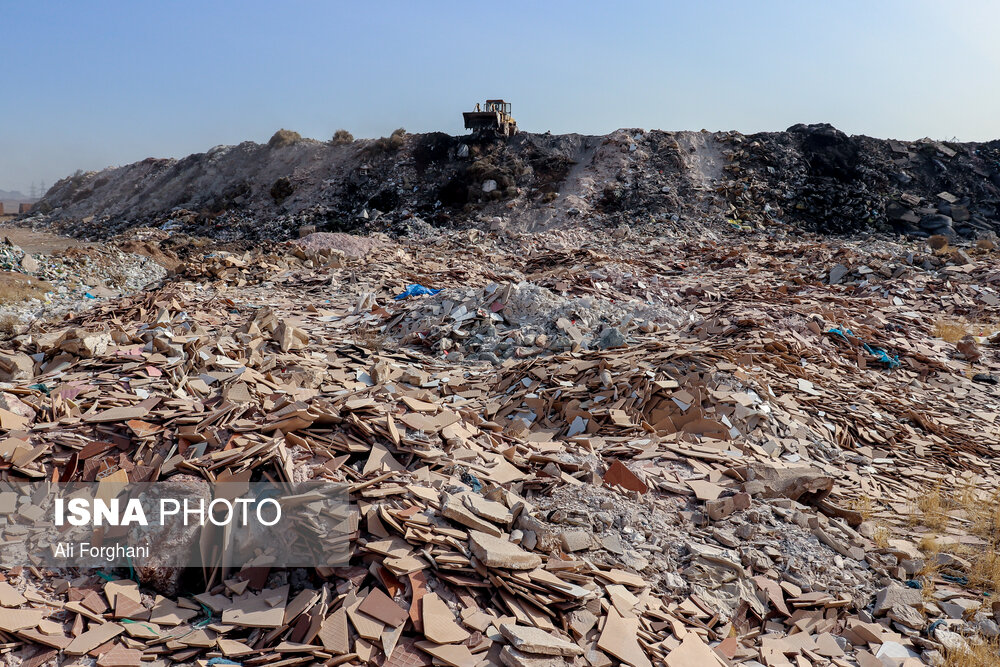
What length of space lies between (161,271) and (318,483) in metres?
16.2

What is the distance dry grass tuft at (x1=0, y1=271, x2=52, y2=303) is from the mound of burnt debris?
11636mm

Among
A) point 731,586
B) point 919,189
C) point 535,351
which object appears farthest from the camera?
point 919,189

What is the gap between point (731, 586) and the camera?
3.62 m

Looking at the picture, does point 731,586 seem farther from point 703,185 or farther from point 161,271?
point 703,185

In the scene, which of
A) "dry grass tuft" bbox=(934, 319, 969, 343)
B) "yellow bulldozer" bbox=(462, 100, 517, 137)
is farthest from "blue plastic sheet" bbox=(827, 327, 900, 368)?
"yellow bulldozer" bbox=(462, 100, 517, 137)

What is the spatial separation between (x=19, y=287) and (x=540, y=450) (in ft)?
42.7

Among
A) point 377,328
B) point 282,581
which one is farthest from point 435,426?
point 377,328

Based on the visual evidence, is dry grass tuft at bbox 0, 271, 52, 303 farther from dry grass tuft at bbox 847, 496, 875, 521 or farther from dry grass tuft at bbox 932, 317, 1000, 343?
dry grass tuft at bbox 932, 317, 1000, 343

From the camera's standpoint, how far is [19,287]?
483 inches

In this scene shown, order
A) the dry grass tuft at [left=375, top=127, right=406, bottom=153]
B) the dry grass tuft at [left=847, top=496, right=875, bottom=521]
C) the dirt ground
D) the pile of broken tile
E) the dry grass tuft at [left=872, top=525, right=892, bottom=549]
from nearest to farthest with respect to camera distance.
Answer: the pile of broken tile, the dry grass tuft at [left=872, top=525, right=892, bottom=549], the dry grass tuft at [left=847, top=496, right=875, bottom=521], the dirt ground, the dry grass tuft at [left=375, top=127, right=406, bottom=153]

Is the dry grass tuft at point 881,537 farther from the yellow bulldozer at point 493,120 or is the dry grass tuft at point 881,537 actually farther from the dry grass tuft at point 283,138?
the dry grass tuft at point 283,138

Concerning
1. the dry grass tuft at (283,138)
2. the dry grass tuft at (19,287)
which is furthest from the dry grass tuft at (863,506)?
the dry grass tuft at (283,138)

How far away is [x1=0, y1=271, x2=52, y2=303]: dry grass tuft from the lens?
11.6 meters

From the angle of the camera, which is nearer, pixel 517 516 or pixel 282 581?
pixel 282 581
